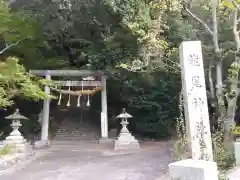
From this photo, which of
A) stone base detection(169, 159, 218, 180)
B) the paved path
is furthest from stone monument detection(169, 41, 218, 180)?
stone base detection(169, 159, 218, 180)

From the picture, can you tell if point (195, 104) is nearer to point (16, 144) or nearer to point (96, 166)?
point (96, 166)

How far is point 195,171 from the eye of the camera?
4.53 meters

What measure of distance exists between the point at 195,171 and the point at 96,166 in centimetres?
457

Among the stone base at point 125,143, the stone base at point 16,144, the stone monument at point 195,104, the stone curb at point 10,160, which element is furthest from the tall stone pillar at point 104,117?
the stone monument at point 195,104

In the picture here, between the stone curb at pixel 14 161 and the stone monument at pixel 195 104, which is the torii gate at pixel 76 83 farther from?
the stone monument at pixel 195 104

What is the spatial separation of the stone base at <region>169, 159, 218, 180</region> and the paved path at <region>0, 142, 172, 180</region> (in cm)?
194

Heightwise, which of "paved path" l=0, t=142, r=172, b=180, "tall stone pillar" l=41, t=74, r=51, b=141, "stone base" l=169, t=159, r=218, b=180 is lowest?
"paved path" l=0, t=142, r=172, b=180

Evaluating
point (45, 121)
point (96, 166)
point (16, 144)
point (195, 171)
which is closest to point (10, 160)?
point (16, 144)

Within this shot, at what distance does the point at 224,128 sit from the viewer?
25.2 ft

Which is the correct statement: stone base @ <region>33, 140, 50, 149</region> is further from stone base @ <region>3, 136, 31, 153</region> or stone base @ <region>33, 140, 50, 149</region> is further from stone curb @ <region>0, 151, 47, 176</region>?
stone curb @ <region>0, 151, 47, 176</region>

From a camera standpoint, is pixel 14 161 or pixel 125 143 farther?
pixel 125 143

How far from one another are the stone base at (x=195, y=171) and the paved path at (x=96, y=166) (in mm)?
1935

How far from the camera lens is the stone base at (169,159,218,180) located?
4461 millimetres

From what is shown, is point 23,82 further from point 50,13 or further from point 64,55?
point 64,55
